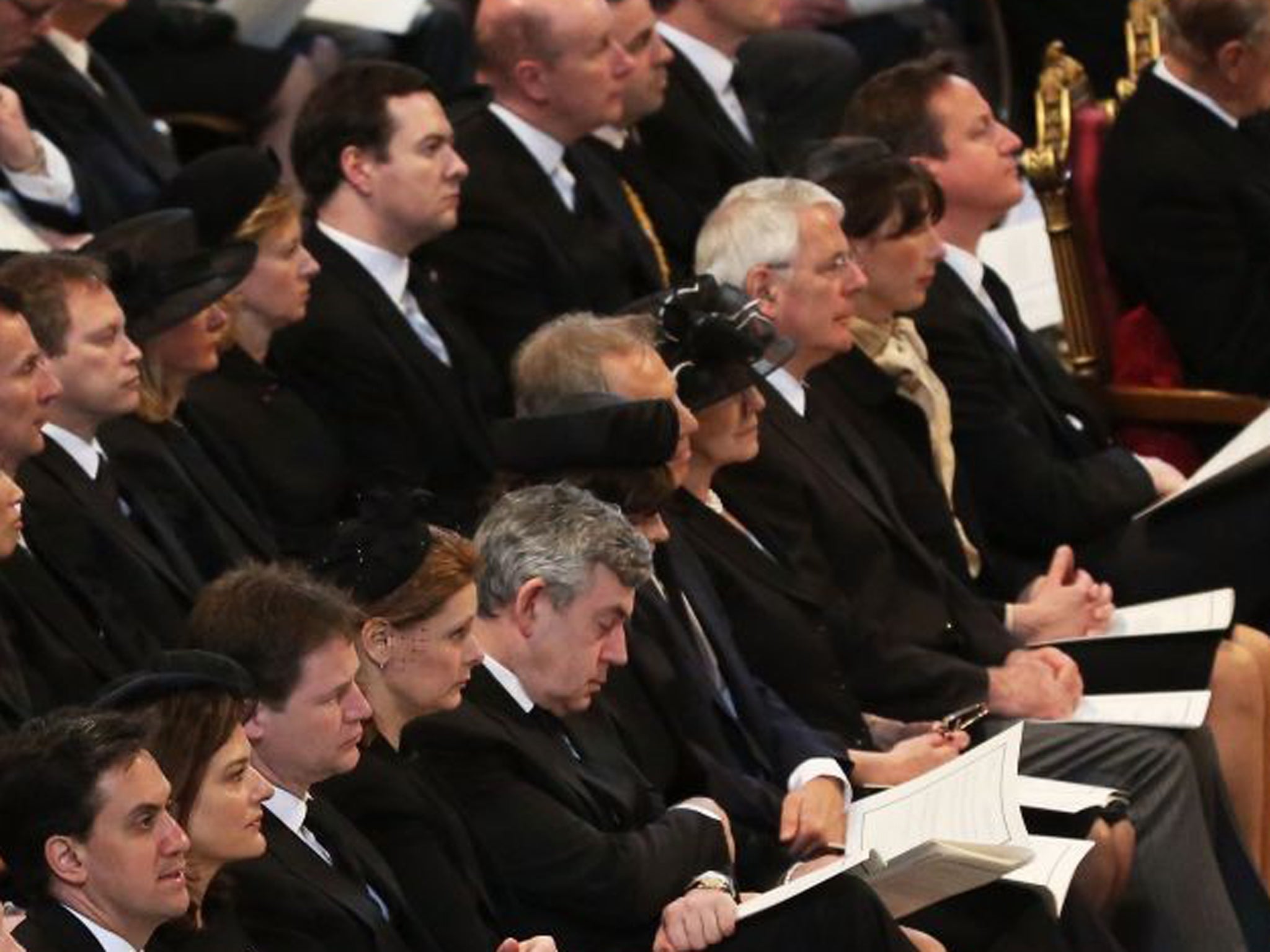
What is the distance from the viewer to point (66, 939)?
391 cm

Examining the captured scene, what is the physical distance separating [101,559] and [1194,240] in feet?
9.62

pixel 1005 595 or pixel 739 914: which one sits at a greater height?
pixel 739 914

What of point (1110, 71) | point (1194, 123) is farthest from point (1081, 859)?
point (1110, 71)

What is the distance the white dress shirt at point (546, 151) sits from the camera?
670 cm

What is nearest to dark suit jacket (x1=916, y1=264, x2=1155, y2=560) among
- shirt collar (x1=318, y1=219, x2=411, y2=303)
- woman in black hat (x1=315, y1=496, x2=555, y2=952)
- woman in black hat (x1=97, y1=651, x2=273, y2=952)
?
shirt collar (x1=318, y1=219, x2=411, y2=303)

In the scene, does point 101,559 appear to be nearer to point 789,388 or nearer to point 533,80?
point 789,388

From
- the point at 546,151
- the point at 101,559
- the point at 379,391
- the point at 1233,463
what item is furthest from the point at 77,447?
the point at 1233,463

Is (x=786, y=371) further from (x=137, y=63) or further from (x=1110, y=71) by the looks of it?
(x=1110, y=71)

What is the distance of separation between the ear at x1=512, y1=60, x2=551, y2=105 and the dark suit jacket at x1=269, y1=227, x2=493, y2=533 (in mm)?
805

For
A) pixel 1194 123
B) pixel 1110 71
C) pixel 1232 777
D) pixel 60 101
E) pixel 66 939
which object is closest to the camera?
pixel 66 939

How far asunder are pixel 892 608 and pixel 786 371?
468 millimetres

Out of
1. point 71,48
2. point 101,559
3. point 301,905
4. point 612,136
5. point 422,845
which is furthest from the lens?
point 612,136

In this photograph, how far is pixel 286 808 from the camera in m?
4.40

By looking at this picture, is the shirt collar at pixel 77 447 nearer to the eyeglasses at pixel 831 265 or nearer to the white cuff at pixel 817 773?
the white cuff at pixel 817 773
